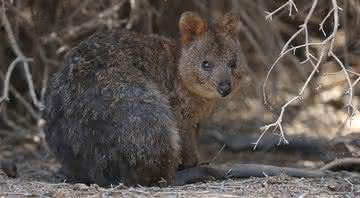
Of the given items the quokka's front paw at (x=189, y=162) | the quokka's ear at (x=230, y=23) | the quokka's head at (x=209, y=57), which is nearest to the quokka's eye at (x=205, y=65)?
the quokka's head at (x=209, y=57)

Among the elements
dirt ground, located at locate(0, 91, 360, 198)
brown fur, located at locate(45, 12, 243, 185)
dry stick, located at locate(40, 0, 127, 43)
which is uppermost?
dry stick, located at locate(40, 0, 127, 43)

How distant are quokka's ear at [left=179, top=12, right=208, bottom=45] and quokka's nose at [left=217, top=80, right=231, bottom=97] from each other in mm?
574

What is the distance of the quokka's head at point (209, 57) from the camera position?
6316 millimetres

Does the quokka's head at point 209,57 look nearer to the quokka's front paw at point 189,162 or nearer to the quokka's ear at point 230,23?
the quokka's ear at point 230,23

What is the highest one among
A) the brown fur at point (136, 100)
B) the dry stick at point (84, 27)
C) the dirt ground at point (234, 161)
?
the dry stick at point (84, 27)

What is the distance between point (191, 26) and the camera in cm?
652

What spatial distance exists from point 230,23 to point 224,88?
781 mm

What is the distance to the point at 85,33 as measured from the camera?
885 cm

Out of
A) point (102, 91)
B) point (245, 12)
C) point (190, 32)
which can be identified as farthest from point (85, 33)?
point (102, 91)

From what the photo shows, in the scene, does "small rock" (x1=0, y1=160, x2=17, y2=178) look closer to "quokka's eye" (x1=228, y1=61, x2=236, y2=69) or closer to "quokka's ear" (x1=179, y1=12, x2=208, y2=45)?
"quokka's ear" (x1=179, y1=12, x2=208, y2=45)

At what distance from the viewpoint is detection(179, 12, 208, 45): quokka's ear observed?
21.1 ft

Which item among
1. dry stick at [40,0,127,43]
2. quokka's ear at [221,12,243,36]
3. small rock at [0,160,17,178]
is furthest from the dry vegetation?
quokka's ear at [221,12,243,36]

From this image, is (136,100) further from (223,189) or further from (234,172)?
(234,172)

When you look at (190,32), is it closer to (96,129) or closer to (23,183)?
(96,129)
